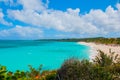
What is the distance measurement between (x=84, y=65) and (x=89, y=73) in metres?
0.40

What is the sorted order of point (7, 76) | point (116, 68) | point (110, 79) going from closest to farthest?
point (110, 79), point (7, 76), point (116, 68)

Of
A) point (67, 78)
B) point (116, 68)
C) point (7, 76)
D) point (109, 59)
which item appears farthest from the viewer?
point (109, 59)

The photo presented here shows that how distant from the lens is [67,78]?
25.3 feet

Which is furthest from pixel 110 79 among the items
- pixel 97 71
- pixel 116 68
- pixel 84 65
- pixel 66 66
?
pixel 116 68

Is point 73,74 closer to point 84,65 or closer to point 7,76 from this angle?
point 84,65

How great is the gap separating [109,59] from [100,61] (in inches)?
18.6

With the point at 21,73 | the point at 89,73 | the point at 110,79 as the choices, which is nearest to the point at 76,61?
the point at 89,73

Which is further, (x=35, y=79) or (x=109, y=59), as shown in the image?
(x=109, y=59)

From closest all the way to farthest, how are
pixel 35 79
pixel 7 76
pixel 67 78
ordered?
pixel 67 78, pixel 7 76, pixel 35 79

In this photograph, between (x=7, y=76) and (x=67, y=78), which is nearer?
(x=67, y=78)

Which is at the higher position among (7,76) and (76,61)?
(76,61)

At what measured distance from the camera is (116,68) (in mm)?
9930

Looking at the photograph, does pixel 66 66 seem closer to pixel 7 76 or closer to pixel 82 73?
pixel 82 73

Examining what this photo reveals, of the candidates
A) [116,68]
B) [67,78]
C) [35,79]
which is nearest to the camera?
[67,78]
